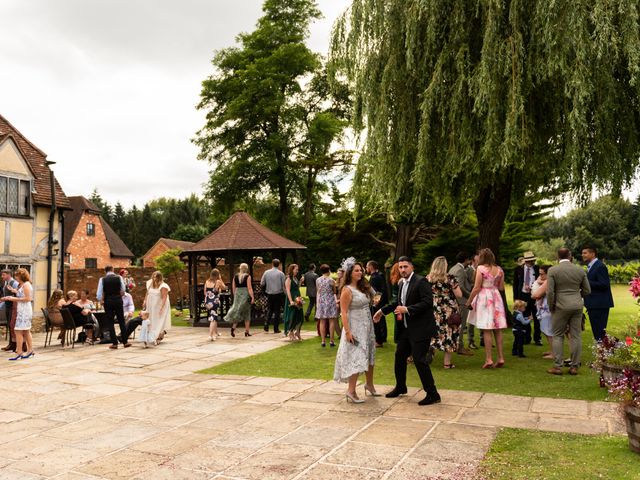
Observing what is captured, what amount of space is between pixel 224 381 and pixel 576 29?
8.83 meters

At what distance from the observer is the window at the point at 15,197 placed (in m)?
17.7

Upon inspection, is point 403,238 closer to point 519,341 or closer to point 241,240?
point 241,240

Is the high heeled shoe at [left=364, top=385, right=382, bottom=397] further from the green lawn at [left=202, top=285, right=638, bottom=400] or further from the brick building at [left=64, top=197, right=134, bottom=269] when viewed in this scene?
the brick building at [left=64, top=197, right=134, bottom=269]

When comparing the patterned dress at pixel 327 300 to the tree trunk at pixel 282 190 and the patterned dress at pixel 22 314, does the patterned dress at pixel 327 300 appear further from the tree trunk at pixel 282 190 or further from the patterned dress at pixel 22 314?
the tree trunk at pixel 282 190

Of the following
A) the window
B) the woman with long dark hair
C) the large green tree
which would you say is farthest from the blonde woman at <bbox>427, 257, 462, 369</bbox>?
the large green tree

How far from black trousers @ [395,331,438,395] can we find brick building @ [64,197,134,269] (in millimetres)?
36893

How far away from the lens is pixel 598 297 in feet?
28.5

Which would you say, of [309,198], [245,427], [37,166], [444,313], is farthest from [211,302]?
[309,198]

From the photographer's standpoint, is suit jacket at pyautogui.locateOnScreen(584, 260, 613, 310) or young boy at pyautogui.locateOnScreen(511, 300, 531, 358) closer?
suit jacket at pyautogui.locateOnScreen(584, 260, 613, 310)

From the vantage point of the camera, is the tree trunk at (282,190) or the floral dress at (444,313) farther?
the tree trunk at (282,190)

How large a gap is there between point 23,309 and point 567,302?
1029 cm

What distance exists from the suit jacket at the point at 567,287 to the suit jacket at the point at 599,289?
571 millimetres

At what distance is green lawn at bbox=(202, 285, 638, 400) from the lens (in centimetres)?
734

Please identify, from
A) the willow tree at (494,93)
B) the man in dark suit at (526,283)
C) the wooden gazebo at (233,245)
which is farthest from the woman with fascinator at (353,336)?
the wooden gazebo at (233,245)
